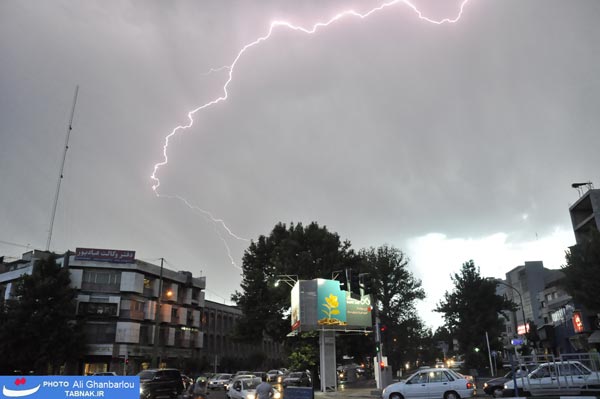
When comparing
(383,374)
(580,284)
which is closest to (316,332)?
(383,374)

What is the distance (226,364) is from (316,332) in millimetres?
40884

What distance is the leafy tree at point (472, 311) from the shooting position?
51.5 meters

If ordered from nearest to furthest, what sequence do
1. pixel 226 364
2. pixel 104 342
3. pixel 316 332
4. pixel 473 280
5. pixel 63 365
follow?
1. pixel 316 332
2. pixel 63 365
3. pixel 104 342
4. pixel 473 280
5. pixel 226 364

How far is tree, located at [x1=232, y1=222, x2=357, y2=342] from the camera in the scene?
4347 cm

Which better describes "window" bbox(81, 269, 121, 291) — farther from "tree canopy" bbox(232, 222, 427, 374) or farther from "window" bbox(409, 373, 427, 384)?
"window" bbox(409, 373, 427, 384)

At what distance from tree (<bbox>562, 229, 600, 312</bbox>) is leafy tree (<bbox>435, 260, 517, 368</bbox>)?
19.6m

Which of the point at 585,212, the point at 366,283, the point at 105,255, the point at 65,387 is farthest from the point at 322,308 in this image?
the point at 105,255

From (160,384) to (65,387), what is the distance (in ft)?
46.2

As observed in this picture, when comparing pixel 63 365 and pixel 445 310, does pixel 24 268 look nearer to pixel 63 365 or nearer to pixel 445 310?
pixel 63 365

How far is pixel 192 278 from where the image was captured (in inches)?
2643

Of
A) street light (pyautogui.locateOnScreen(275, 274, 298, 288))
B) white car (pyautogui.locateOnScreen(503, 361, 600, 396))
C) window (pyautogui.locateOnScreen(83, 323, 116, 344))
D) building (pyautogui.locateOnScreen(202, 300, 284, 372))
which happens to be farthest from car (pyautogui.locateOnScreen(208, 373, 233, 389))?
white car (pyautogui.locateOnScreen(503, 361, 600, 396))

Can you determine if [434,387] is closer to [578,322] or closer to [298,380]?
[298,380]

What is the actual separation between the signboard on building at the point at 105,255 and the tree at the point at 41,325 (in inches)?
192

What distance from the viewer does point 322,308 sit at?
106ft
